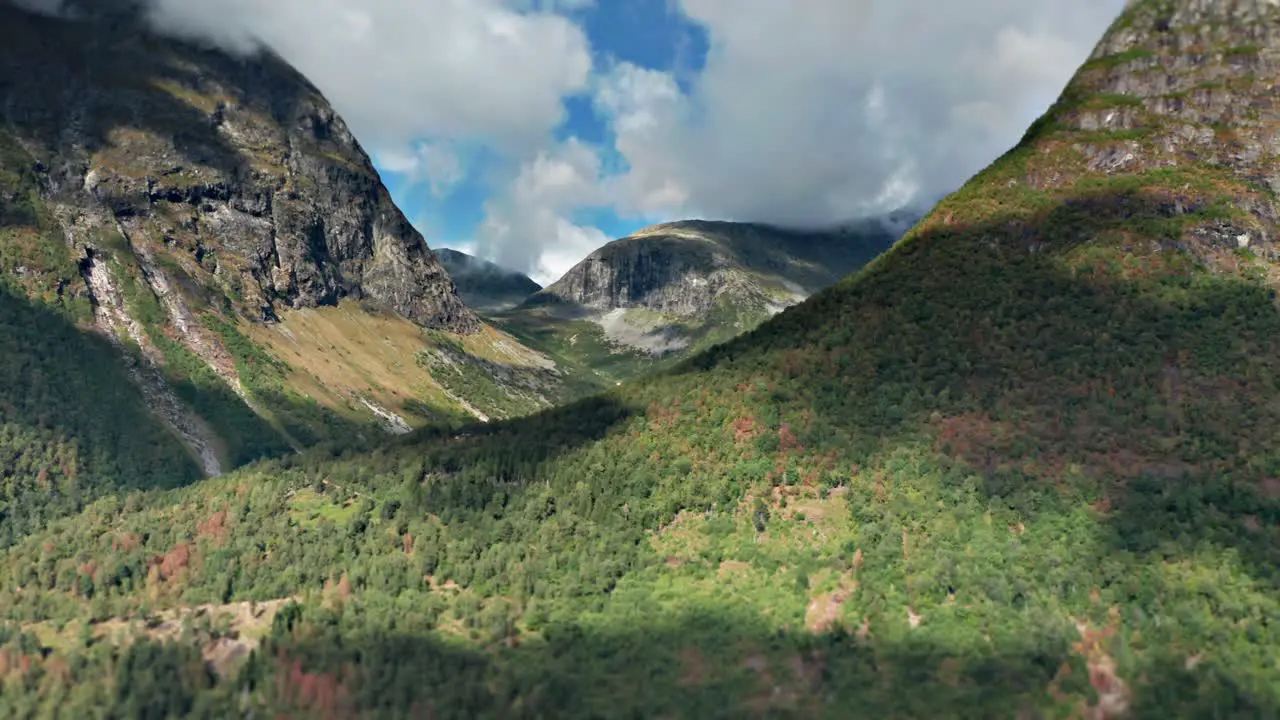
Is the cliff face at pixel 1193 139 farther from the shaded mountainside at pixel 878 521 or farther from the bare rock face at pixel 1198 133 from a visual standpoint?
the shaded mountainside at pixel 878 521

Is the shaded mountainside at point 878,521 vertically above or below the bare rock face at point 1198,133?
below

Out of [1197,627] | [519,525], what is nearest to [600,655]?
[519,525]

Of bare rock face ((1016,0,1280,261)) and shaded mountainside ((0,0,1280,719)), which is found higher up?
bare rock face ((1016,0,1280,261))

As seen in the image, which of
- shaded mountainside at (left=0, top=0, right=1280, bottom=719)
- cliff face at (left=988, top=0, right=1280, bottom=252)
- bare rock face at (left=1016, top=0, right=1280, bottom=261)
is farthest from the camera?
bare rock face at (left=1016, top=0, right=1280, bottom=261)

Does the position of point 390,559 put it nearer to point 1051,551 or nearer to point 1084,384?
point 1051,551

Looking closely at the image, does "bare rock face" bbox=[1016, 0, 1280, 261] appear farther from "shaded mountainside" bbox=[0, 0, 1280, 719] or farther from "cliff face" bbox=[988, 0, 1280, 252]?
"shaded mountainside" bbox=[0, 0, 1280, 719]

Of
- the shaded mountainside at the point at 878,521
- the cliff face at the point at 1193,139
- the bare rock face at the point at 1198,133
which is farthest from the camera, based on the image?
the bare rock face at the point at 1198,133

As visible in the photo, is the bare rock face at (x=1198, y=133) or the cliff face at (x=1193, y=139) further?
the bare rock face at (x=1198, y=133)

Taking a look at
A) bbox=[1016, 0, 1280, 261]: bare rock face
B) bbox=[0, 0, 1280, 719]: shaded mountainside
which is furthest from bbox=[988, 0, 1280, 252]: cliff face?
bbox=[0, 0, 1280, 719]: shaded mountainside

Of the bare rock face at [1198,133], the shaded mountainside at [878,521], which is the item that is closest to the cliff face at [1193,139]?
the bare rock face at [1198,133]
